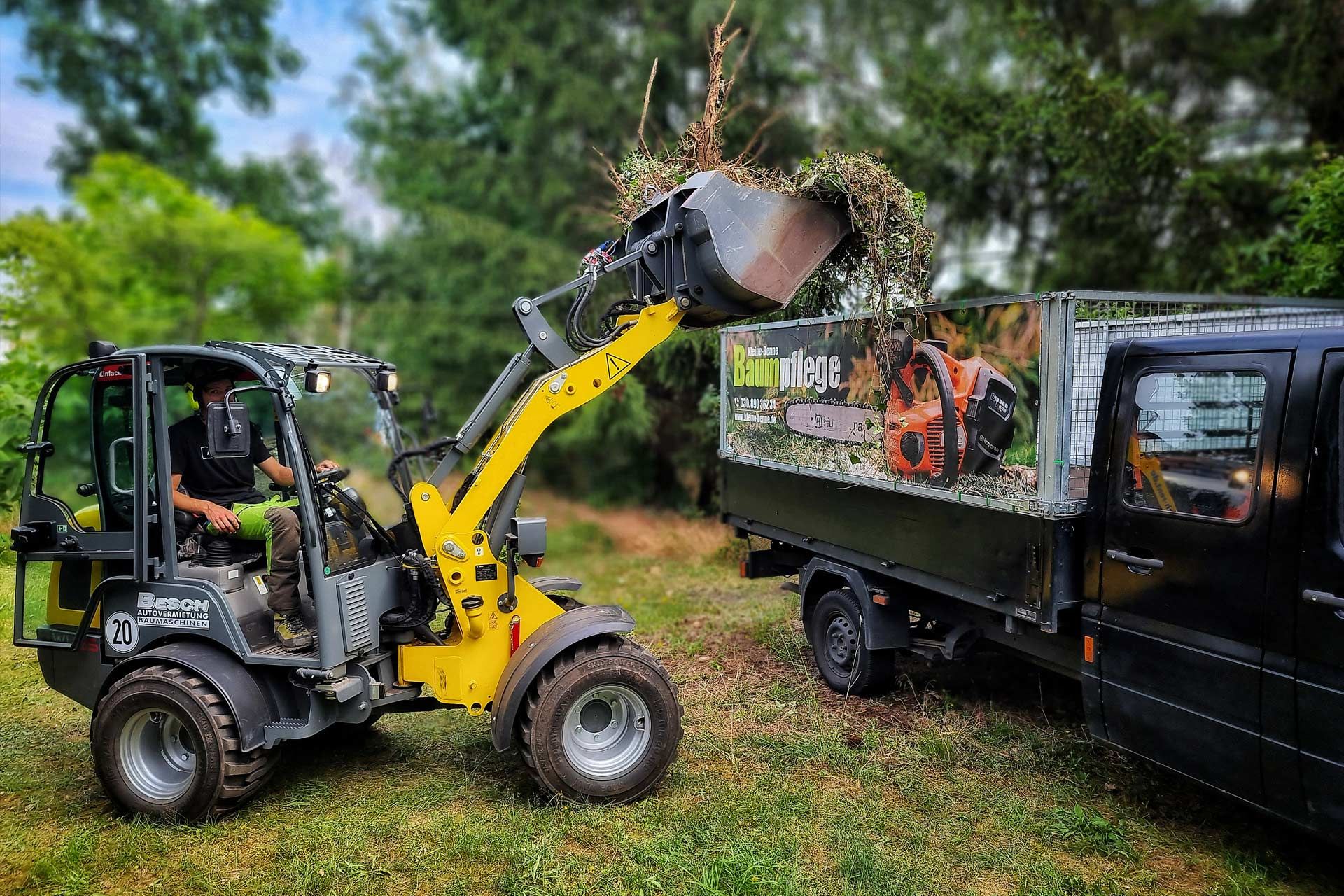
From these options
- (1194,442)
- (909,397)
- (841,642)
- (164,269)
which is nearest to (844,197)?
(909,397)

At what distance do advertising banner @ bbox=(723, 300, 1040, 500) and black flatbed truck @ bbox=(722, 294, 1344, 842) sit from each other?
0.20m

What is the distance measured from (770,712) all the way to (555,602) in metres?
1.73

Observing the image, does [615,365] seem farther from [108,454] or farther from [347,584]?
[108,454]

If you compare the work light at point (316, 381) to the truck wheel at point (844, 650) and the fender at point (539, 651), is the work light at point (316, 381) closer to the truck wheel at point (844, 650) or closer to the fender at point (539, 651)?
the fender at point (539, 651)

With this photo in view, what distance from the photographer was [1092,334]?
4.43 metres

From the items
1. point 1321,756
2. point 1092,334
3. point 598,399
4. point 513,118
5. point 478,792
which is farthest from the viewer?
point 513,118

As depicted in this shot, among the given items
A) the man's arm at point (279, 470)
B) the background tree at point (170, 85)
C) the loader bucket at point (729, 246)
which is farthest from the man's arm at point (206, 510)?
the background tree at point (170, 85)

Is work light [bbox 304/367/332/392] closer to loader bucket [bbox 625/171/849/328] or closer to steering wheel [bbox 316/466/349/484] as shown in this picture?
steering wheel [bbox 316/466/349/484]

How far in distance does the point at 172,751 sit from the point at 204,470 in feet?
4.78

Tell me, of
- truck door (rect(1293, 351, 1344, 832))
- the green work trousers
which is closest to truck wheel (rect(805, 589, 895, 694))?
truck door (rect(1293, 351, 1344, 832))

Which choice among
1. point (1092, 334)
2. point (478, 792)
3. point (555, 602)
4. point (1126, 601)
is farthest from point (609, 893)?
point (1092, 334)

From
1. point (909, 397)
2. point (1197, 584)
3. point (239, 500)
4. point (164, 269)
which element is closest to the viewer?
point (1197, 584)

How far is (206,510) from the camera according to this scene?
4.68 metres

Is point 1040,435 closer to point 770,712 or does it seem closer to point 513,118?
point 770,712
